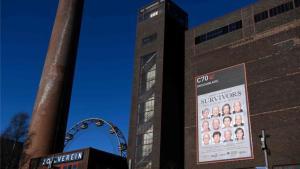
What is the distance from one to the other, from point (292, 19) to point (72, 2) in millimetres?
40559

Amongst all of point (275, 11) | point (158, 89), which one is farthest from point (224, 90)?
point (275, 11)

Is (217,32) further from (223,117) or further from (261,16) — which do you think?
(223,117)

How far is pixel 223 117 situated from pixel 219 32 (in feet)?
48.4

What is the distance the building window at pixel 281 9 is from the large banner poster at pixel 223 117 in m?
8.83

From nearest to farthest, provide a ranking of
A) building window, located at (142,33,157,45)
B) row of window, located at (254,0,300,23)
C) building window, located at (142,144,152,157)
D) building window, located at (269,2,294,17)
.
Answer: row of window, located at (254,0,300,23)
building window, located at (269,2,294,17)
building window, located at (142,144,152,157)
building window, located at (142,33,157,45)

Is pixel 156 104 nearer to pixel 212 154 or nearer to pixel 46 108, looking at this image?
pixel 212 154

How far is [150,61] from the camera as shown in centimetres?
6384

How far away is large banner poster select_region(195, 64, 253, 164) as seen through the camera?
48.4m

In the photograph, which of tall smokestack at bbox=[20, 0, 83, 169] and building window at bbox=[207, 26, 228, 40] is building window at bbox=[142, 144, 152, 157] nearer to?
tall smokestack at bbox=[20, 0, 83, 169]

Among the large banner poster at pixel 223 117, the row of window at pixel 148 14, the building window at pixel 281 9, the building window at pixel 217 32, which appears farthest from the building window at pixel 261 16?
the row of window at pixel 148 14

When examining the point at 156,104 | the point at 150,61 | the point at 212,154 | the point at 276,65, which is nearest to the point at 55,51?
the point at 150,61

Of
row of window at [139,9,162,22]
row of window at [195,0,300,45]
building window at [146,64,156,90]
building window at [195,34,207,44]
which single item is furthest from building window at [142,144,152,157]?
row of window at [139,9,162,22]

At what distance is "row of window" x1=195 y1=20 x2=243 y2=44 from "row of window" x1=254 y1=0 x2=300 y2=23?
2.96 metres

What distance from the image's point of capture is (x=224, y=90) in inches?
2087
